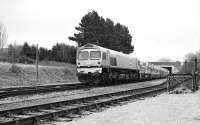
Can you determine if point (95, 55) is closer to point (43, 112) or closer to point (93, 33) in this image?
point (43, 112)

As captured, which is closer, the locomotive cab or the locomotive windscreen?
the locomotive cab

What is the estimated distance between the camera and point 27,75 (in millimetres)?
37094

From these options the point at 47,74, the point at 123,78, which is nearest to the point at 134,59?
the point at 123,78

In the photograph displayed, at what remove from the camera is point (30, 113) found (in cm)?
1078

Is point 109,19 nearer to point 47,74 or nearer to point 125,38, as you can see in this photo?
point 125,38

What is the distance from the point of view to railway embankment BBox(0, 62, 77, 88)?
31969mm

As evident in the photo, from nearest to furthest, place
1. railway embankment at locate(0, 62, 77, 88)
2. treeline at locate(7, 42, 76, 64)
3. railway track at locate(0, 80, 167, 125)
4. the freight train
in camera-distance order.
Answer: railway track at locate(0, 80, 167, 125), the freight train, railway embankment at locate(0, 62, 77, 88), treeline at locate(7, 42, 76, 64)

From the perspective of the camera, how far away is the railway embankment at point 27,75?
32.0m

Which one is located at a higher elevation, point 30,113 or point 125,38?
point 125,38

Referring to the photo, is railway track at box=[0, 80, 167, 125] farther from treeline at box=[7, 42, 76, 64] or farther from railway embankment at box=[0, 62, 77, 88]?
treeline at box=[7, 42, 76, 64]

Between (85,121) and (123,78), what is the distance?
25.2 metres

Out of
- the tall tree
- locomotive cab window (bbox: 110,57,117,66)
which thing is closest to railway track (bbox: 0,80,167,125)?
locomotive cab window (bbox: 110,57,117,66)

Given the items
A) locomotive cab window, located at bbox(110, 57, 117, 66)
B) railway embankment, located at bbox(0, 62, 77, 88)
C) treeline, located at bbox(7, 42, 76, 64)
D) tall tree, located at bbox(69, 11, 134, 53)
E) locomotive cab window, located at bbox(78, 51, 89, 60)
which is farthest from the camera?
treeline, located at bbox(7, 42, 76, 64)

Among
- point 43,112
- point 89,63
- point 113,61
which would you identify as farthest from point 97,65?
point 43,112
